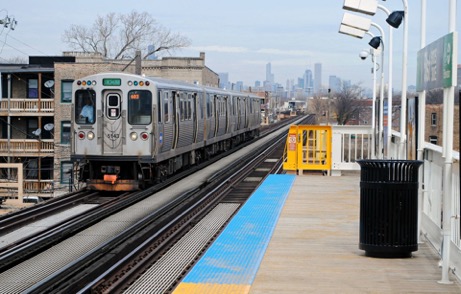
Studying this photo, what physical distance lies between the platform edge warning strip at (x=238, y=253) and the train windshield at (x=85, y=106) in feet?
20.3

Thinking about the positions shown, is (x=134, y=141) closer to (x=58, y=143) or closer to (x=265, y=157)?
(x=265, y=157)

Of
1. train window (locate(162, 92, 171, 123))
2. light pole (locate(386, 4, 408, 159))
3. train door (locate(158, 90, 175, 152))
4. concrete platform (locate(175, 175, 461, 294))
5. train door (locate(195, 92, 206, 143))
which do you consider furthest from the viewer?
train door (locate(195, 92, 206, 143))

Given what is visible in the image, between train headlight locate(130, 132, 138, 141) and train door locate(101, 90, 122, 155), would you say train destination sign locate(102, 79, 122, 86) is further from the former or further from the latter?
train headlight locate(130, 132, 138, 141)

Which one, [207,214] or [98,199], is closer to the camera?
[207,214]

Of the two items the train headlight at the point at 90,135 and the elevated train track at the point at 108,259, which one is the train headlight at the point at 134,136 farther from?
the elevated train track at the point at 108,259

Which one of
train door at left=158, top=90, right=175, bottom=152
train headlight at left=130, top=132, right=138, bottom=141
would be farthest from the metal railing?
train door at left=158, top=90, right=175, bottom=152

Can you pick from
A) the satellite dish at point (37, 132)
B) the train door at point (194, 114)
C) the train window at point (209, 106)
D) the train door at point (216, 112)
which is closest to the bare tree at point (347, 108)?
the satellite dish at point (37, 132)

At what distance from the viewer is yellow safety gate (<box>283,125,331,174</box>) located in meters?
20.9

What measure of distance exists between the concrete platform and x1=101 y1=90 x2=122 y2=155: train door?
776 centimetres

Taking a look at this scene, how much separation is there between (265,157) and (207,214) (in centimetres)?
1704

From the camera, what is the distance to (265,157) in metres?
32.2

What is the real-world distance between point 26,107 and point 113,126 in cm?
2627

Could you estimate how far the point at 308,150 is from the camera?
21422 mm

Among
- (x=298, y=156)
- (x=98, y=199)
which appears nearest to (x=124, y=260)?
(x=98, y=199)
